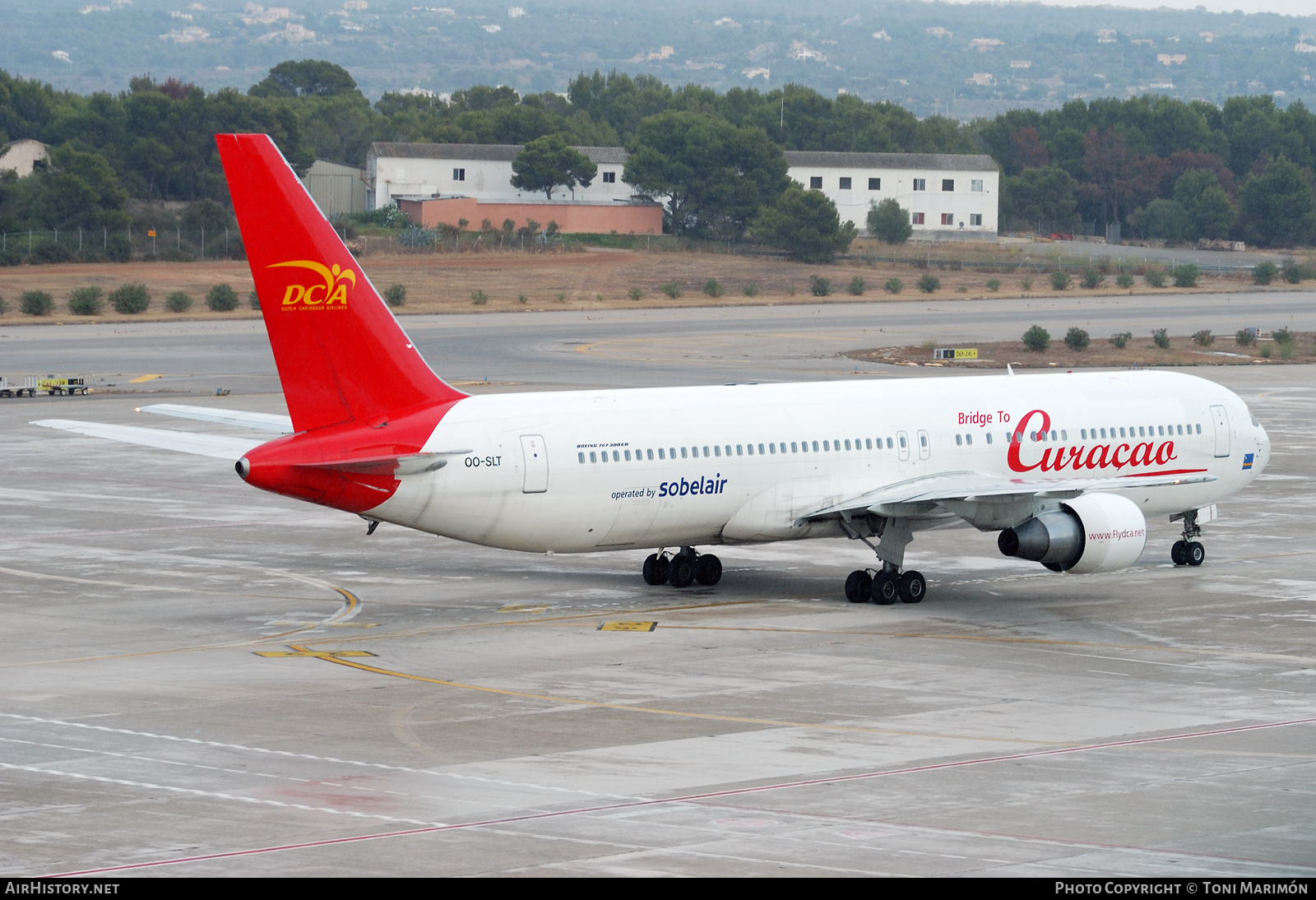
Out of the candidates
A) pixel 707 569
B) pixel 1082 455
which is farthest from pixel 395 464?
pixel 1082 455

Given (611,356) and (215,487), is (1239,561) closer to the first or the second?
(215,487)

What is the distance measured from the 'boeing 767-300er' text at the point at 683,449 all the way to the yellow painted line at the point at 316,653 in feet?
10.0

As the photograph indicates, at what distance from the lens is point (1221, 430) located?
142 ft

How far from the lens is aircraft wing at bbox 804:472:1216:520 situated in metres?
35.4

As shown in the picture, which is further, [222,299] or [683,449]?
[222,299]

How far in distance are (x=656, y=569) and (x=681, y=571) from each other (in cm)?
61

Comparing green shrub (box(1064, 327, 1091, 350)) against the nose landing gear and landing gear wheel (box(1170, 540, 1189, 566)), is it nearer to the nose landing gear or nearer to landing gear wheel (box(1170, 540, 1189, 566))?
the nose landing gear

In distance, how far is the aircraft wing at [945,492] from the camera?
35375 millimetres

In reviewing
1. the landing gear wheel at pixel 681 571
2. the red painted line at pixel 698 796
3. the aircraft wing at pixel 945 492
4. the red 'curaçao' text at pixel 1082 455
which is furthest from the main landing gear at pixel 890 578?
the red painted line at pixel 698 796

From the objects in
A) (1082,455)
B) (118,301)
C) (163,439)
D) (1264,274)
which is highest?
(1264,274)

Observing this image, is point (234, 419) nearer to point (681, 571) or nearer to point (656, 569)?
point (656, 569)

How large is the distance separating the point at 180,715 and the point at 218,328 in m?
85.0

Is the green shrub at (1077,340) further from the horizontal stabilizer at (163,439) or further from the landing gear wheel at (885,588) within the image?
the horizontal stabilizer at (163,439)
